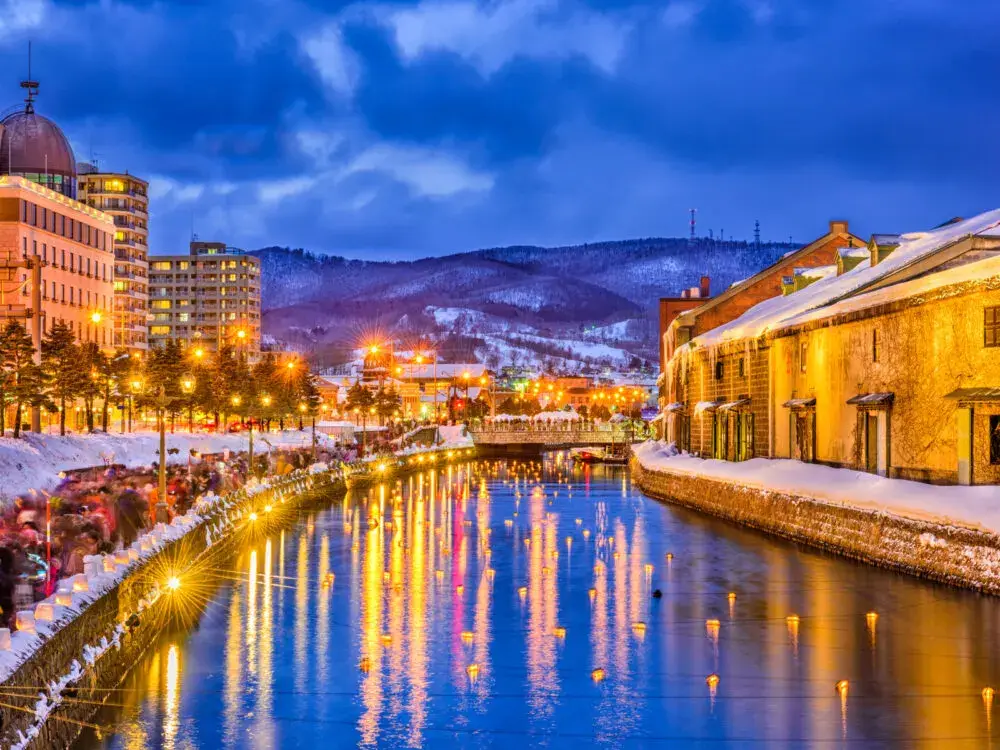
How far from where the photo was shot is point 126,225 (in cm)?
16238

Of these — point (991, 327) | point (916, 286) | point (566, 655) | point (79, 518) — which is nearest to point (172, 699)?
point (566, 655)

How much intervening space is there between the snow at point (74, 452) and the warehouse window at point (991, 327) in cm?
2929

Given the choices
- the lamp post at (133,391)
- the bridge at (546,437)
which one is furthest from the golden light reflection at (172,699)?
the bridge at (546,437)

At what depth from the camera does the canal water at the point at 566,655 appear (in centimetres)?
1884

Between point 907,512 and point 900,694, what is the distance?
37.4 ft

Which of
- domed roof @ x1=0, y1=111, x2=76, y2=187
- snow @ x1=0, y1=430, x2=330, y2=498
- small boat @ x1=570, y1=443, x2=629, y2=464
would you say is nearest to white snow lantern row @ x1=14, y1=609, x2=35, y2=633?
snow @ x1=0, y1=430, x2=330, y2=498

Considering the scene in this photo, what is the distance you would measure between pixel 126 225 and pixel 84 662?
5966 inches

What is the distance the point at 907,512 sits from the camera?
103ft

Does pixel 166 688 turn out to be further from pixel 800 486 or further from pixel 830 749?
pixel 800 486

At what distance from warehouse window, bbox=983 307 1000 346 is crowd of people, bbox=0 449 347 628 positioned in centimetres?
2073

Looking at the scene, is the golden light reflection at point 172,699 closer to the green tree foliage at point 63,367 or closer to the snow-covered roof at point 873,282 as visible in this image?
the snow-covered roof at point 873,282

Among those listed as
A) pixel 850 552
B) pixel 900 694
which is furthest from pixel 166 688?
pixel 850 552

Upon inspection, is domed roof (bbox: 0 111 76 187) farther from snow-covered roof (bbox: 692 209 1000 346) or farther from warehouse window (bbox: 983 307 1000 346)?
warehouse window (bbox: 983 307 1000 346)

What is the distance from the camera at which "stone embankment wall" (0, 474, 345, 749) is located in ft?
49.1
